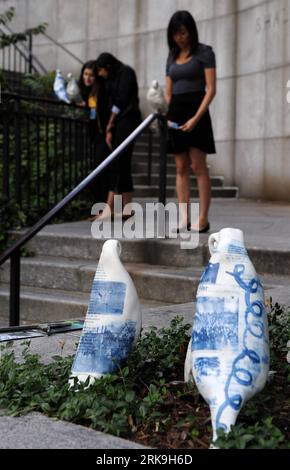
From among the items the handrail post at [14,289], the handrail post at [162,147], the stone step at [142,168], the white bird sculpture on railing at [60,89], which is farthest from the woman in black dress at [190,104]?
the white bird sculpture on railing at [60,89]

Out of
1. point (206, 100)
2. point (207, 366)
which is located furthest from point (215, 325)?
point (206, 100)

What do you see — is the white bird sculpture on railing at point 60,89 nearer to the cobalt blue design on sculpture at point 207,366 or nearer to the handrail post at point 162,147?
the handrail post at point 162,147

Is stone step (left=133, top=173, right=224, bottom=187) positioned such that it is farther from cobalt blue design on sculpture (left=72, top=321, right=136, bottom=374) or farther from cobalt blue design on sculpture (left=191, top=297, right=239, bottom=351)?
cobalt blue design on sculpture (left=191, top=297, right=239, bottom=351)

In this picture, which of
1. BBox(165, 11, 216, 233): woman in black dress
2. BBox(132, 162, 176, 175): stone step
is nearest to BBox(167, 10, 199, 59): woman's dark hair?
BBox(165, 11, 216, 233): woman in black dress

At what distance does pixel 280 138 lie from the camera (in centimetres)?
1115

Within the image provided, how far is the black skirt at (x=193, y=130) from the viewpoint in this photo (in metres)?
6.66

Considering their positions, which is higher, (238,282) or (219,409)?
(238,282)

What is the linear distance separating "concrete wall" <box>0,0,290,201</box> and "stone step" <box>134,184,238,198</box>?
6.7 inches

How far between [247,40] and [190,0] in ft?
5.50

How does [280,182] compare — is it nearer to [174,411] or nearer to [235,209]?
[235,209]

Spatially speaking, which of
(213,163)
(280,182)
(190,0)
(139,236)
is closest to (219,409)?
(139,236)

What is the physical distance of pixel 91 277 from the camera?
6590mm
